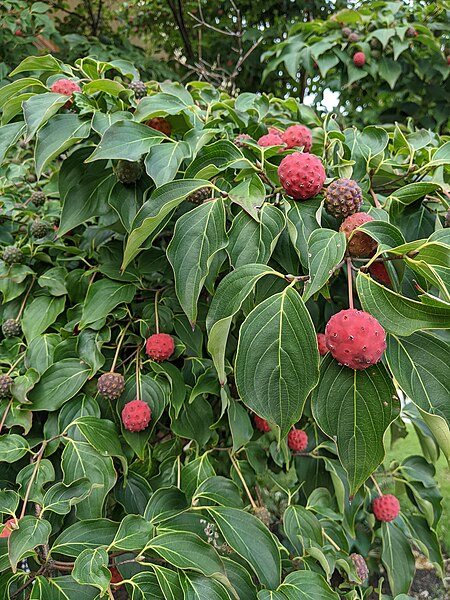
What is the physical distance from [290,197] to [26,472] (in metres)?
0.69

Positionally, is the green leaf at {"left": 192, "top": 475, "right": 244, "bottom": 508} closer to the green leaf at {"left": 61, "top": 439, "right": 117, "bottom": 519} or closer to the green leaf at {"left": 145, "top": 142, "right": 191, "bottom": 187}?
the green leaf at {"left": 61, "top": 439, "right": 117, "bottom": 519}

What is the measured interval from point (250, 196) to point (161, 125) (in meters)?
0.36

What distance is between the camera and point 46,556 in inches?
33.7

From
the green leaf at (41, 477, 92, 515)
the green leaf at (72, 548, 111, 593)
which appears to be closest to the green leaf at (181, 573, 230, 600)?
the green leaf at (72, 548, 111, 593)

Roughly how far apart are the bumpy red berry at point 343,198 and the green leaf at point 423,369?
225mm

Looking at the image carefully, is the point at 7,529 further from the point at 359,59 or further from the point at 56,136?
the point at 359,59

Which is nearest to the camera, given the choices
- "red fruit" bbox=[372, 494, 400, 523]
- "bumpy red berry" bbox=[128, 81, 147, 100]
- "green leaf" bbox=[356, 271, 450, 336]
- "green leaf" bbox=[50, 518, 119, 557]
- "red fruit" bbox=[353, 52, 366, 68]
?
"green leaf" bbox=[356, 271, 450, 336]

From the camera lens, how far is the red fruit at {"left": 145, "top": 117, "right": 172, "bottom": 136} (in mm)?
1078

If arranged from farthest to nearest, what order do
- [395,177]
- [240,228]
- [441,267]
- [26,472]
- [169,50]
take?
[169,50] < [395,177] < [26,472] < [240,228] < [441,267]

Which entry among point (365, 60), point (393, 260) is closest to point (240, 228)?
point (393, 260)

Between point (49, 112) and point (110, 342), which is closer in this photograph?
point (49, 112)

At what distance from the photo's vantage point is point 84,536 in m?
0.87

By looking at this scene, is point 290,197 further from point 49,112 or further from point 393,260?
point 49,112

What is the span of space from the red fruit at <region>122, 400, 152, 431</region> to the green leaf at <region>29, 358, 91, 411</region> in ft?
0.41
